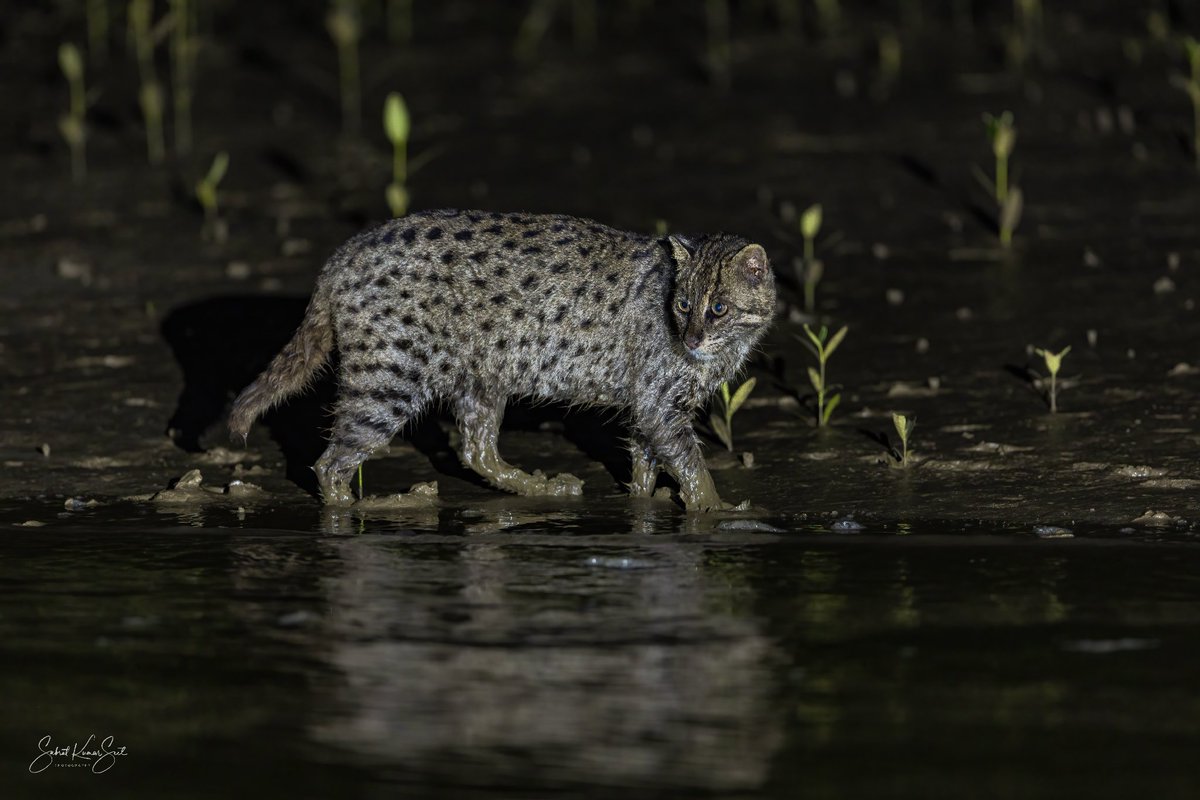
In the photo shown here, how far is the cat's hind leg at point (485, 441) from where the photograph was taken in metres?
9.83

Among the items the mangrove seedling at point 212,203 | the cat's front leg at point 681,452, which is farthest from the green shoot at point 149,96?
the cat's front leg at point 681,452

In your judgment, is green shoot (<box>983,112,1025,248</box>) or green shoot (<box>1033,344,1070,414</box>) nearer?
green shoot (<box>1033,344,1070,414</box>)

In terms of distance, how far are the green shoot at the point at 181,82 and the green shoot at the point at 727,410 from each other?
255 inches

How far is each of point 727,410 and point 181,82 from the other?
7644 mm

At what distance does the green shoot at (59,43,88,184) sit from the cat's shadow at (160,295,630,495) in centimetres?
314

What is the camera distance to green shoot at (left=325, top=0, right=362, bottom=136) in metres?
15.9

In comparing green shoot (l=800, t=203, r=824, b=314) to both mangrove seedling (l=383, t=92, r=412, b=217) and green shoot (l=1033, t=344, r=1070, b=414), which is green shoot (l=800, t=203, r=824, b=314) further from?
mangrove seedling (l=383, t=92, r=412, b=217)

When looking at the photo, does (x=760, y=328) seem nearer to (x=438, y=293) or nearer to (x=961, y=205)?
(x=438, y=293)

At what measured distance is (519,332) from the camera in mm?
9805

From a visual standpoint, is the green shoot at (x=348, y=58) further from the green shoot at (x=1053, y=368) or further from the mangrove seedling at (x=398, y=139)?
the green shoot at (x=1053, y=368)

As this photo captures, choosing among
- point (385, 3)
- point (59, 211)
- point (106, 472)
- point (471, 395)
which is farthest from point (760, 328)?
point (385, 3)

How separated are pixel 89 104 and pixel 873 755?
13031 mm

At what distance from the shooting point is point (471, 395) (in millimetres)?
10000

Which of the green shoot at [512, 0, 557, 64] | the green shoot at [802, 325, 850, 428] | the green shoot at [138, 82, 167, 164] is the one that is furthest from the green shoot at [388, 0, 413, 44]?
the green shoot at [802, 325, 850, 428]
